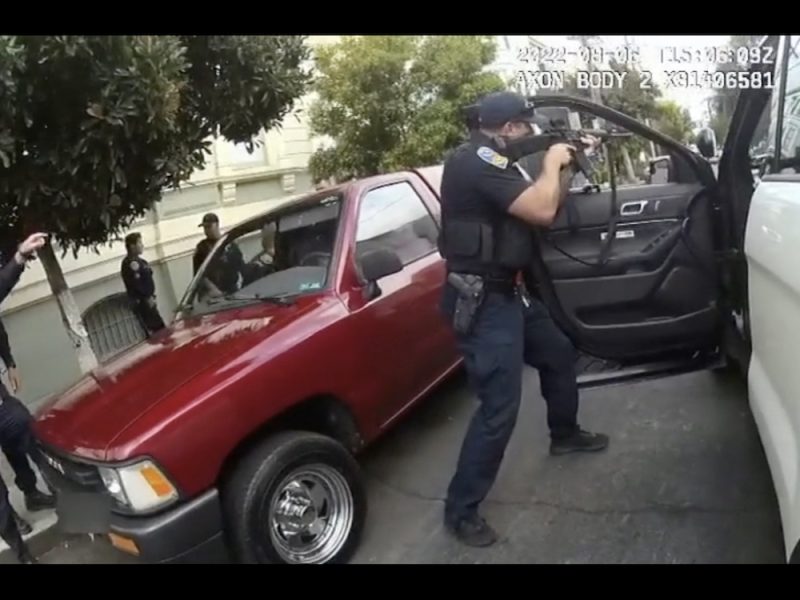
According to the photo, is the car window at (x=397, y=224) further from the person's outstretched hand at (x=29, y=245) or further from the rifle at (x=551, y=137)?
the person's outstretched hand at (x=29, y=245)

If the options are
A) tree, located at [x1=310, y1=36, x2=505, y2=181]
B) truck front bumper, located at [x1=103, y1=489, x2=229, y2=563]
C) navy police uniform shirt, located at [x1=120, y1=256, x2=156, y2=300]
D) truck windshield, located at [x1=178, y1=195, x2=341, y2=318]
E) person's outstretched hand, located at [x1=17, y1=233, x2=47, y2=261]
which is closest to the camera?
truck front bumper, located at [x1=103, y1=489, x2=229, y2=563]

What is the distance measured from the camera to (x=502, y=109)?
2436 millimetres

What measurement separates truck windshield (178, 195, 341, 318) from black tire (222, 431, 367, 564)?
29.7 inches

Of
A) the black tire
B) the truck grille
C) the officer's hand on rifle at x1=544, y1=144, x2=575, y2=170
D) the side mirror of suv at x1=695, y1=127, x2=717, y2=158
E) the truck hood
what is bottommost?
the black tire

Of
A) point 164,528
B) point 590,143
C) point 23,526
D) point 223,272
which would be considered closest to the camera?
point 164,528

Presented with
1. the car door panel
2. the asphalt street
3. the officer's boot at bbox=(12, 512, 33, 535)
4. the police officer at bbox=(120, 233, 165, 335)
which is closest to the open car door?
the car door panel

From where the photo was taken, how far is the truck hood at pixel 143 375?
91.7 inches

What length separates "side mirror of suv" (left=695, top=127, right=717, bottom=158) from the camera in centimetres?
283

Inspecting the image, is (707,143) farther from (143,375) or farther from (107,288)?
(107,288)

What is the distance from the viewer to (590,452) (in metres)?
3.06

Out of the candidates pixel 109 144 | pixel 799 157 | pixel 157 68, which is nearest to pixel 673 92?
pixel 799 157

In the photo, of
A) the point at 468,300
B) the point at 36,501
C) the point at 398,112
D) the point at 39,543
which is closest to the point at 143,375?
the point at 39,543

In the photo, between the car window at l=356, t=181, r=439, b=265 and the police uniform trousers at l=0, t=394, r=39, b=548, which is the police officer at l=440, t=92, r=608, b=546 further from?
the police uniform trousers at l=0, t=394, r=39, b=548

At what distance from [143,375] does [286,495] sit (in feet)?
2.50
